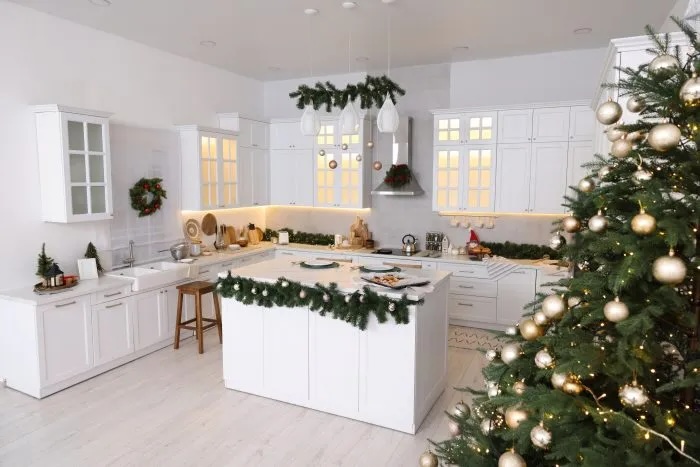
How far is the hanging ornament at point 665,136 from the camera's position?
1.31m

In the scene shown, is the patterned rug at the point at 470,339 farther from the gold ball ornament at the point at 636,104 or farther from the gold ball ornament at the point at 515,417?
the gold ball ornament at the point at 636,104

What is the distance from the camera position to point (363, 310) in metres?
3.43

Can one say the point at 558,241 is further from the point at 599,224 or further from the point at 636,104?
the point at 636,104

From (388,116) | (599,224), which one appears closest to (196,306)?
(388,116)

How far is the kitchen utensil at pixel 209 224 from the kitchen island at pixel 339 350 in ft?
8.40

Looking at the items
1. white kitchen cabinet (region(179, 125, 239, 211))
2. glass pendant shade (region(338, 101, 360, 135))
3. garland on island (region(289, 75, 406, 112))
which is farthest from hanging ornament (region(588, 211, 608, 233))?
white kitchen cabinet (region(179, 125, 239, 211))

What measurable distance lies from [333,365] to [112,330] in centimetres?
236

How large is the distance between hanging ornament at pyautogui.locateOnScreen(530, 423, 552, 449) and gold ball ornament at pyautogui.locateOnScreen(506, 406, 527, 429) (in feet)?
0.32

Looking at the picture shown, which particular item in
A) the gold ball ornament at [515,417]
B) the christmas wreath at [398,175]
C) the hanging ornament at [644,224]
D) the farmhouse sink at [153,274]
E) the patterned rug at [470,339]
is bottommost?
the patterned rug at [470,339]

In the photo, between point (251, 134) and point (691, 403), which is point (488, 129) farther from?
point (691, 403)

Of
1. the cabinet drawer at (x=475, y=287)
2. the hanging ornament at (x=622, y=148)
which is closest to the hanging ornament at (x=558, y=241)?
the hanging ornament at (x=622, y=148)

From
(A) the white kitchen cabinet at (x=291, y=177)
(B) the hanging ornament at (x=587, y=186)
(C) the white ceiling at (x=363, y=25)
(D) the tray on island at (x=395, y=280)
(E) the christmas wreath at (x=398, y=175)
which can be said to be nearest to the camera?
(B) the hanging ornament at (x=587, y=186)

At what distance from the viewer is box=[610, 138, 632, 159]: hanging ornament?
150 centimetres

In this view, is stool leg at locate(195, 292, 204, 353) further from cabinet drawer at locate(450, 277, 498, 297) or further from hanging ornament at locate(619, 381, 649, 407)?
hanging ornament at locate(619, 381, 649, 407)
